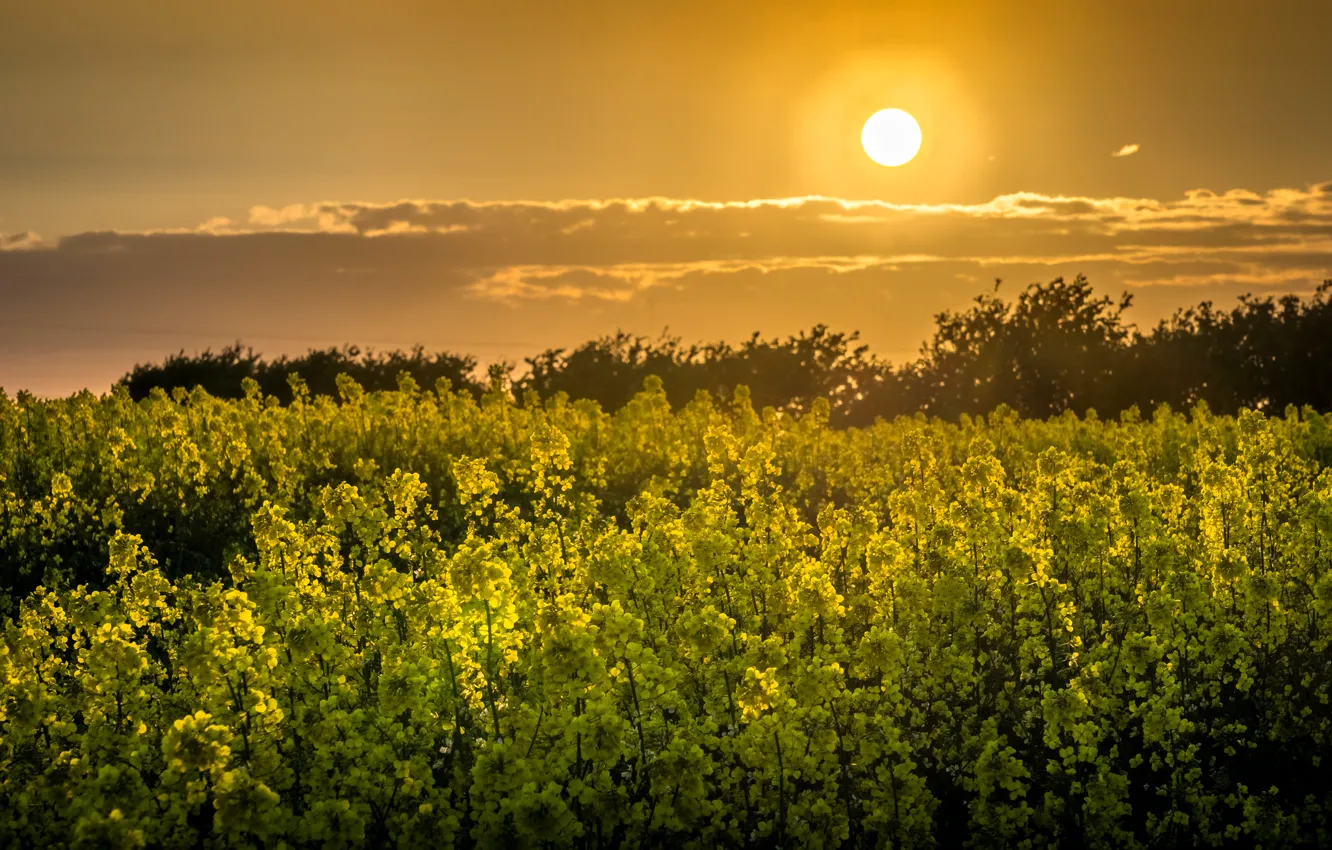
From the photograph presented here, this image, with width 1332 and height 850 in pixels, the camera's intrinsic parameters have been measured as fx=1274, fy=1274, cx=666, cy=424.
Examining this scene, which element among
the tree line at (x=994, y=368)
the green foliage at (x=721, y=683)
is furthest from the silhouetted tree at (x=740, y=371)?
the green foliage at (x=721, y=683)

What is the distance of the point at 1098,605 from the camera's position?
340 inches

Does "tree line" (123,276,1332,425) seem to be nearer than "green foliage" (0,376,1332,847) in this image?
No

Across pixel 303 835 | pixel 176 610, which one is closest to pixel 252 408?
pixel 176 610

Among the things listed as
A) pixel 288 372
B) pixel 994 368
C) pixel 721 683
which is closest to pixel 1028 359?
pixel 994 368

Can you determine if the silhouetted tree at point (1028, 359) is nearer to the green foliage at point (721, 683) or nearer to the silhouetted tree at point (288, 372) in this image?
the silhouetted tree at point (288, 372)

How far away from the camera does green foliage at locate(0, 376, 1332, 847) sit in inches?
221

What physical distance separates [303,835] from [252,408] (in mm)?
13652

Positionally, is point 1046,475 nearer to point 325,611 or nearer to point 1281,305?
point 325,611

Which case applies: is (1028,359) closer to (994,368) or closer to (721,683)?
(994,368)

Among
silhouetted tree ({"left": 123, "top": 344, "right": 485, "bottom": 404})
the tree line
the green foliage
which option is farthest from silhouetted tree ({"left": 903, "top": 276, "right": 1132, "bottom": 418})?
the green foliage

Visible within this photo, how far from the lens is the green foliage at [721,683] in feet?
18.4

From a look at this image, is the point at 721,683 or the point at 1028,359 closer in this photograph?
the point at 721,683

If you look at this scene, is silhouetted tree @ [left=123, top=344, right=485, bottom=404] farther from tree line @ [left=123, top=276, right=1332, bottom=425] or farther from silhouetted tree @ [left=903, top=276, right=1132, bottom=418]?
silhouetted tree @ [left=903, top=276, right=1132, bottom=418]

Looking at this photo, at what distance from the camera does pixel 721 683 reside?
661 centimetres
